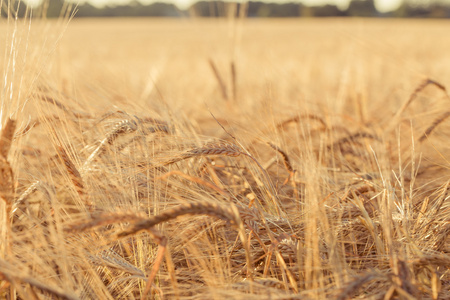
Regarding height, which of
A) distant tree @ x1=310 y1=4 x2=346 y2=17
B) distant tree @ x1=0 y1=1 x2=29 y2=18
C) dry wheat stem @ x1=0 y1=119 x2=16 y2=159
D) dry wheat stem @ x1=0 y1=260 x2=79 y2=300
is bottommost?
dry wheat stem @ x1=0 y1=260 x2=79 y2=300

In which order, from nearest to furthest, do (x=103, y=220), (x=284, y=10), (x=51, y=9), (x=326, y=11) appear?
(x=103, y=220) < (x=51, y=9) < (x=326, y=11) < (x=284, y=10)

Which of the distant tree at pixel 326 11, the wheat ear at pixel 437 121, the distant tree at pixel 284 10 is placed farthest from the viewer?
the distant tree at pixel 284 10

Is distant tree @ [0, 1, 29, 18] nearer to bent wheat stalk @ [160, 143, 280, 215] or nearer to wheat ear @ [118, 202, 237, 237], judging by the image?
bent wheat stalk @ [160, 143, 280, 215]

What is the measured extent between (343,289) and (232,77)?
6.43 feet

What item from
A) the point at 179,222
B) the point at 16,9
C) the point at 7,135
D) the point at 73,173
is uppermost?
the point at 16,9

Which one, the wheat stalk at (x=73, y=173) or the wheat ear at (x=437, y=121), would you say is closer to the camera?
the wheat stalk at (x=73, y=173)

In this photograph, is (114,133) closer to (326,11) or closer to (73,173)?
(73,173)

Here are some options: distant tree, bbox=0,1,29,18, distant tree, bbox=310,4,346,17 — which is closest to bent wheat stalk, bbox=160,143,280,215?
distant tree, bbox=0,1,29,18

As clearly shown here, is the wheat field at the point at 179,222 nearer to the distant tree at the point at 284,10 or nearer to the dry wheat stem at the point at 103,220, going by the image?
the dry wheat stem at the point at 103,220

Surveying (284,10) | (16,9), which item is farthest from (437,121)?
(284,10)

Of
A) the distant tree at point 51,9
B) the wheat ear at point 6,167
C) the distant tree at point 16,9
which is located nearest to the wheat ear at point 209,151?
the wheat ear at point 6,167

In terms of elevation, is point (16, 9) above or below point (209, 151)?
above

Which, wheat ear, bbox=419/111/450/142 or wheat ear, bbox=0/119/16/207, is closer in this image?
wheat ear, bbox=0/119/16/207

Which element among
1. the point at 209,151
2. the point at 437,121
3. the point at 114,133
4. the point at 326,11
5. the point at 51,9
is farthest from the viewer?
the point at 326,11
